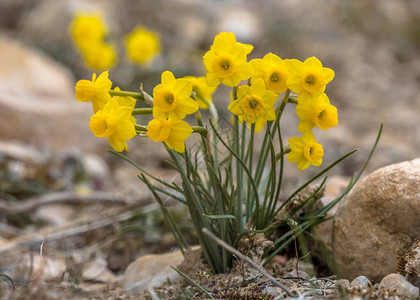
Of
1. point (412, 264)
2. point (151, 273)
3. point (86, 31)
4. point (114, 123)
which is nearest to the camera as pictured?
point (114, 123)

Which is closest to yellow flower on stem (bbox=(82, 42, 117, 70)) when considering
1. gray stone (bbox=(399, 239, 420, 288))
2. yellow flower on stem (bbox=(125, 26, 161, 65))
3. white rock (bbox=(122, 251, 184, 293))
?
yellow flower on stem (bbox=(125, 26, 161, 65))

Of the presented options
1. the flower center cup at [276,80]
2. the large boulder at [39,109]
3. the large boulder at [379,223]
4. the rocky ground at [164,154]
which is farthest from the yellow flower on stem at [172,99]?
the large boulder at [39,109]

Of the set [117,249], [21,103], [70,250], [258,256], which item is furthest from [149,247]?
[21,103]

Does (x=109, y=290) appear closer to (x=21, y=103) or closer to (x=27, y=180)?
(x=27, y=180)

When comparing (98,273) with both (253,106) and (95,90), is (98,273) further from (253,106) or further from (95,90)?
(253,106)

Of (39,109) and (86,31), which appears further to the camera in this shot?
(86,31)

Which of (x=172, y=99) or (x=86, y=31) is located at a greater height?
(x=86, y=31)

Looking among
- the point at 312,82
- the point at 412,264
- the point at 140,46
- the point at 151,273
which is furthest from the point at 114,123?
the point at 140,46
